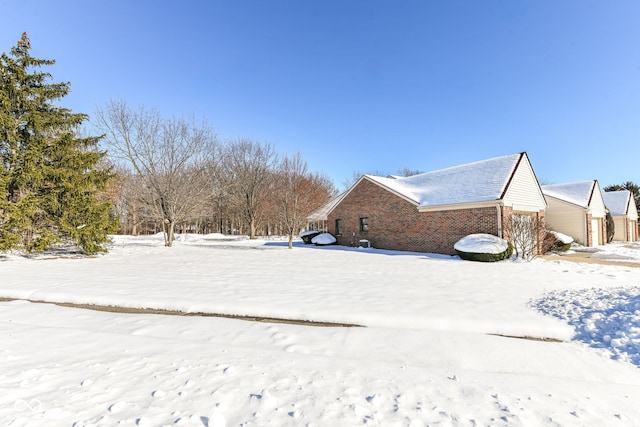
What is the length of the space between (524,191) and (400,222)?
6.91m

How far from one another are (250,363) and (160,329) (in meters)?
2.12

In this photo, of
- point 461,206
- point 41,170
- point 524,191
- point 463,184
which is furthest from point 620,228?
point 41,170

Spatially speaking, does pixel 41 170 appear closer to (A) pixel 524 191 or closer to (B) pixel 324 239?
(B) pixel 324 239

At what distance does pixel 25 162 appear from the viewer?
12.4m

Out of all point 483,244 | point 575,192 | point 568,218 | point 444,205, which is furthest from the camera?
point 575,192

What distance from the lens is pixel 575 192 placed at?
2239 centimetres

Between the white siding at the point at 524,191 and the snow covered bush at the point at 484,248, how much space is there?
2397mm

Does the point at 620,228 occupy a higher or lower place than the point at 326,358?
higher

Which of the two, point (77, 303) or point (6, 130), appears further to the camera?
point (6, 130)

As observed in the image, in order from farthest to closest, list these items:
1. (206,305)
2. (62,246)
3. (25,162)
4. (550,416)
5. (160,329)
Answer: (62,246), (25,162), (206,305), (160,329), (550,416)

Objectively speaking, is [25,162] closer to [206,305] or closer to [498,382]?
[206,305]

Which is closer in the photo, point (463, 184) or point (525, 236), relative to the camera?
point (525, 236)

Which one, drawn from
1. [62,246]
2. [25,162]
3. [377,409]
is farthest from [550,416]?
[62,246]

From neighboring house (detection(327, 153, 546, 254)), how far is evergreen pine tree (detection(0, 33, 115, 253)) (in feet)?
49.9
